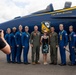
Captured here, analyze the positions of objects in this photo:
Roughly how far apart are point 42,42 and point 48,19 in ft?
4.22

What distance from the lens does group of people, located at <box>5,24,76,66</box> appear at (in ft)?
30.8

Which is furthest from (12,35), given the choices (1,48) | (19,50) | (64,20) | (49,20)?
(1,48)

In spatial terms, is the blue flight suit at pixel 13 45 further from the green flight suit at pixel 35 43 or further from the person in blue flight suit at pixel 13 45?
the green flight suit at pixel 35 43

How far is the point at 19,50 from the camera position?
1015 cm

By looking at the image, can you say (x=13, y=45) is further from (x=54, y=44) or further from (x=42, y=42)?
(x=54, y=44)

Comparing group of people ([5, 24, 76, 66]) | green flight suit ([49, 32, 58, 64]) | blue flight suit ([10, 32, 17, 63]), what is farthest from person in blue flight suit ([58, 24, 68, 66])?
blue flight suit ([10, 32, 17, 63])

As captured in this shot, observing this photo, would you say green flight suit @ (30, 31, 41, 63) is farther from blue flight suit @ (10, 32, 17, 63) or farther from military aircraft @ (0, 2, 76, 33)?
blue flight suit @ (10, 32, 17, 63)

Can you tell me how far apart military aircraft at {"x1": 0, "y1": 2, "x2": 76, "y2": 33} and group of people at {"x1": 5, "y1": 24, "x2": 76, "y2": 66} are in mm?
611

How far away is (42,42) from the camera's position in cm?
986

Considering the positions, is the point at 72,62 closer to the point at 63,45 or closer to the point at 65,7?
the point at 63,45

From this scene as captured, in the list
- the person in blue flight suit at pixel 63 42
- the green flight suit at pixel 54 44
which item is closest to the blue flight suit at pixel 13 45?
the green flight suit at pixel 54 44

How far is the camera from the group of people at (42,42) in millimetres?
9383

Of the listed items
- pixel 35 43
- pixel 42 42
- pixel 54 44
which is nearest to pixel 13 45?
pixel 35 43

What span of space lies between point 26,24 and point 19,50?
1.44 metres
